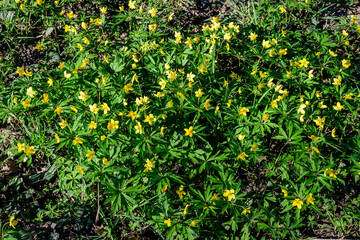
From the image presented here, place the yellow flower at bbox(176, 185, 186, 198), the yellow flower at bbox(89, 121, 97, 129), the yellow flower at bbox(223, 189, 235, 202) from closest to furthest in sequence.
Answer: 1. the yellow flower at bbox(223, 189, 235, 202)
2. the yellow flower at bbox(89, 121, 97, 129)
3. the yellow flower at bbox(176, 185, 186, 198)

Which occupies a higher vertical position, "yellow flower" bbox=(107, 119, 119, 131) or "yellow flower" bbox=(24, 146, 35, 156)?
"yellow flower" bbox=(107, 119, 119, 131)

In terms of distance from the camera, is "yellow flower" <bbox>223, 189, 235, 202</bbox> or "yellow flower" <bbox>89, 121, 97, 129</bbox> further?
"yellow flower" <bbox>89, 121, 97, 129</bbox>

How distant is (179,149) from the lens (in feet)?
7.87

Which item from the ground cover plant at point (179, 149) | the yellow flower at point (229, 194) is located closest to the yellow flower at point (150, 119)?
the ground cover plant at point (179, 149)

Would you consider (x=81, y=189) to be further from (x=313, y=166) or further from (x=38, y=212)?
(x=313, y=166)

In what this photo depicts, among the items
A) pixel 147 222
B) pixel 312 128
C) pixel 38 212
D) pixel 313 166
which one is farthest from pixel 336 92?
pixel 38 212

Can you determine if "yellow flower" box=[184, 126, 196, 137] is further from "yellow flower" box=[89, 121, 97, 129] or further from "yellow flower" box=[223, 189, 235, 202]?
"yellow flower" box=[89, 121, 97, 129]

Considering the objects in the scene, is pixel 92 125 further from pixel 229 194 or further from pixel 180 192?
pixel 229 194

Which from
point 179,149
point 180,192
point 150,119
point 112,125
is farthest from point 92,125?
point 180,192

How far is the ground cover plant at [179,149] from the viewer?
237 cm

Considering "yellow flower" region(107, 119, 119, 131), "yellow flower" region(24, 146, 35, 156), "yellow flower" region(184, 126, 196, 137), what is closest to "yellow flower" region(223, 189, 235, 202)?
"yellow flower" region(184, 126, 196, 137)

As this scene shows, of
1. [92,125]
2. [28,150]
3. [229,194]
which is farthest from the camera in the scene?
[28,150]

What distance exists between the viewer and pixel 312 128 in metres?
2.60

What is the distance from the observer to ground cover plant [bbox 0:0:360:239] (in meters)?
2.37
